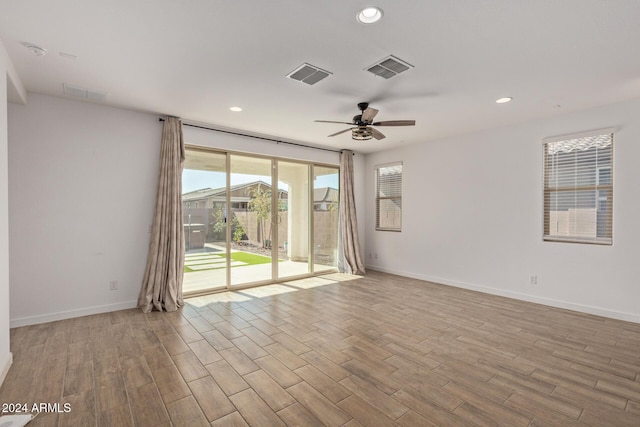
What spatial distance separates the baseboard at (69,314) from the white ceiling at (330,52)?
8.91 ft

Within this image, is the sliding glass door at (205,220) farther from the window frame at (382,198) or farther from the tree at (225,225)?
the window frame at (382,198)

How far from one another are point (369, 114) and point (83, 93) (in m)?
3.45

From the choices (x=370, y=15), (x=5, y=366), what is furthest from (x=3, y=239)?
(x=370, y=15)

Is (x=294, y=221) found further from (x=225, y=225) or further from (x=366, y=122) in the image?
(x=366, y=122)

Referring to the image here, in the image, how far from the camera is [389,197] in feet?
21.8

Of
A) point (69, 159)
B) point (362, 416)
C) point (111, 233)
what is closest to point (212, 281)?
point (111, 233)

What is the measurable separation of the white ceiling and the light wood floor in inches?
109

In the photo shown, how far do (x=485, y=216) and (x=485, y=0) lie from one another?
3825 mm

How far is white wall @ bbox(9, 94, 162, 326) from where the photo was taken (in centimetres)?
349

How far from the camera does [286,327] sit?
3447mm

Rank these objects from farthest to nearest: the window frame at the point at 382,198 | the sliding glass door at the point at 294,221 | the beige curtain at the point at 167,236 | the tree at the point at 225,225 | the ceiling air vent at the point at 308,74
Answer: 1. the window frame at the point at 382,198
2. the sliding glass door at the point at 294,221
3. the tree at the point at 225,225
4. the beige curtain at the point at 167,236
5. the ceiling air vent at the point at 308,74

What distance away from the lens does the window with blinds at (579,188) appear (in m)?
3.87

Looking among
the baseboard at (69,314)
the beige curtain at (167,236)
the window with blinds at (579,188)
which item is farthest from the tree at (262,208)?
the window with blinds at (579,188)

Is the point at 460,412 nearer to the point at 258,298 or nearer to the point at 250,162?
the point at 258,298
